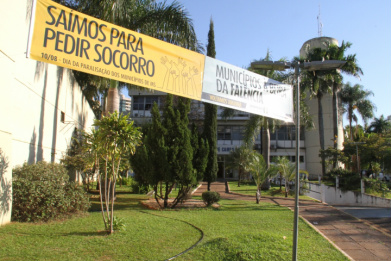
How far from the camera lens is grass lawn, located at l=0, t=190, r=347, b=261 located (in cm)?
583

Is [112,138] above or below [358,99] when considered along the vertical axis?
below

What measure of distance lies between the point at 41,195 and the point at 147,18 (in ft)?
28.7

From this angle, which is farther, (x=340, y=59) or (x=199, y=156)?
(x=340, y=59)

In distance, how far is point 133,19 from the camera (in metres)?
13.5

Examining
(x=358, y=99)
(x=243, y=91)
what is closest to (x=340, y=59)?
(x=358, y=99)

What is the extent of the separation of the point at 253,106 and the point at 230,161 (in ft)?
83.1

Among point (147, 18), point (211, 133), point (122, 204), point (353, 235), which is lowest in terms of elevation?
point (353, 235)

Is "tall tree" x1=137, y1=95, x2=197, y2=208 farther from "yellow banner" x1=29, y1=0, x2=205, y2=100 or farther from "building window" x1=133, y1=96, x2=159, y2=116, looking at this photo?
"building window" x1=133, y1=96, x2=159, y2=116

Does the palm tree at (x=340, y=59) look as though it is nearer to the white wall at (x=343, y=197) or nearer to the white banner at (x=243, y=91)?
the white wall at (x=343, y=197)

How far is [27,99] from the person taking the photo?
10.3 m

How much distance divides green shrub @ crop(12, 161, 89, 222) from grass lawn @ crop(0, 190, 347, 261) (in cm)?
43

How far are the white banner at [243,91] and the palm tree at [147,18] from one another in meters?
7.18

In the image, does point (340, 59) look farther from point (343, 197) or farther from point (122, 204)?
point (122, 204)

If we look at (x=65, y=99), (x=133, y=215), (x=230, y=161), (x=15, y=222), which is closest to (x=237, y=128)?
(x=230, y=161)
